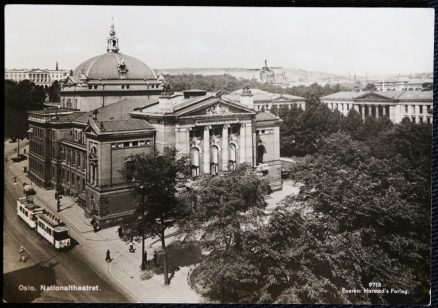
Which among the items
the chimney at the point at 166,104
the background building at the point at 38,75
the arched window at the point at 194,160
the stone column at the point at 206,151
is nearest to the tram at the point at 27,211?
the background building at the point at 38,75

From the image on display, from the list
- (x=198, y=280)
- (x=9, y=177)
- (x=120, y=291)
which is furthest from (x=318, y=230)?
(x=9, y=177)

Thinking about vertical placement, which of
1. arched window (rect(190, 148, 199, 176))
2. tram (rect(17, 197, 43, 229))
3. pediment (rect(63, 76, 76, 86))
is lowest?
tram (rect(17, 197, 43, 229))

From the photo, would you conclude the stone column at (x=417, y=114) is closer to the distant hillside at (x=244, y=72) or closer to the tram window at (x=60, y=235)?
the distant hillside at (x=244, y=72)

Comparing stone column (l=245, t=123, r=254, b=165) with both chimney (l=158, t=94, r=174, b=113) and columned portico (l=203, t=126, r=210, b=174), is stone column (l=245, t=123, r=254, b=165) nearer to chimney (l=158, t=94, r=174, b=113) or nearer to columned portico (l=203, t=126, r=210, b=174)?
columned portico (l=203, t=126, r=210, b=174)

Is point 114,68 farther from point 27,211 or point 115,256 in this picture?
point 115,256

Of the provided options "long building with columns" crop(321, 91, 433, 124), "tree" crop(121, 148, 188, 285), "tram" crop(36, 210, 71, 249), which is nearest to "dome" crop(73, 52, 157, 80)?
"tree" crop(121, 148, 188, 285)

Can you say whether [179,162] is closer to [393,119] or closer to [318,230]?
[318,230]

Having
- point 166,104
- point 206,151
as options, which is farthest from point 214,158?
point 166,104
